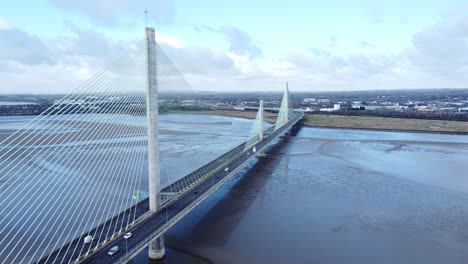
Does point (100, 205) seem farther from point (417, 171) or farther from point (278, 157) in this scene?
point (417, 171)

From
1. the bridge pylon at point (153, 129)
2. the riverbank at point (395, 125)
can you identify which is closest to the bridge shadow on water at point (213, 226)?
the bridge pylon at point (153, 129)

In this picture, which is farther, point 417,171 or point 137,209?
point 417,171

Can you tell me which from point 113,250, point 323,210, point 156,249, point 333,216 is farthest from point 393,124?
point 113,250

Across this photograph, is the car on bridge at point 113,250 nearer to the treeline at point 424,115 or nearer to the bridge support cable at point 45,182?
the bridge support cable at point 45,182

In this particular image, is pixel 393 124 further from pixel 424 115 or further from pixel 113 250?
pixel 113 250

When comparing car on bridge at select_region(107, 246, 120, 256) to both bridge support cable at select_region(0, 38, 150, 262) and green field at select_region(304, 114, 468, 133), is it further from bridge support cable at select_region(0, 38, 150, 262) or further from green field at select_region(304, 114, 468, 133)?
green field at select_region(304, 114, 468, 133)

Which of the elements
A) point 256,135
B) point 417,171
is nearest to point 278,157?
point 256,135

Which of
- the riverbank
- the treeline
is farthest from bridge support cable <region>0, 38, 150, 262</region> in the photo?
the treeline

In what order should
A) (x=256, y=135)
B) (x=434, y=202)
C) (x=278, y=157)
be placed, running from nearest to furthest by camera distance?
1. (x=434, y=202)
2. (x=278, y=157)
3. (x=256, y=135)
